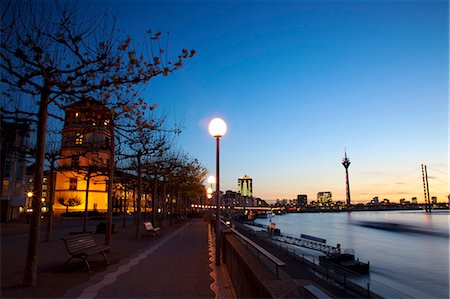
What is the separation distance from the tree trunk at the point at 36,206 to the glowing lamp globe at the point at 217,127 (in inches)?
185

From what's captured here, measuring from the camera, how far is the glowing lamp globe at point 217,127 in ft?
33.8

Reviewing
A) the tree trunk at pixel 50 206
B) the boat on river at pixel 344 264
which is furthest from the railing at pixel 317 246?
the tree trunk at pixel 50 206

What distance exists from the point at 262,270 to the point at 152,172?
22.6m

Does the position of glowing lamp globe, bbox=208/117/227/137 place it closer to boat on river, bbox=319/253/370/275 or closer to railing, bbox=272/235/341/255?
boat on river, bbox=319/253/370/275

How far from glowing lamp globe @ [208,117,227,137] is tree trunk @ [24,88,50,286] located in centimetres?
471

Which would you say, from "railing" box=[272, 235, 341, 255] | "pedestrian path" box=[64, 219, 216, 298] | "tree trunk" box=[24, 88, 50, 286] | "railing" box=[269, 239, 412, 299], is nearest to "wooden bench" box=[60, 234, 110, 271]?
"pedestrian path" box=[64, 219, 216, 298]

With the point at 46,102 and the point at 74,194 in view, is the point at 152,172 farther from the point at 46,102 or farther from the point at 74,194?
the point at 74,194

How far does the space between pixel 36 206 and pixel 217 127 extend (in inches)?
216

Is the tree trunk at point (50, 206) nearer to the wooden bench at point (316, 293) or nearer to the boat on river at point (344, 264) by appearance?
the wooden bench at point (316, 293)

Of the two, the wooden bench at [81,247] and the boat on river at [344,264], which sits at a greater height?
the wooden bench at [81,247]

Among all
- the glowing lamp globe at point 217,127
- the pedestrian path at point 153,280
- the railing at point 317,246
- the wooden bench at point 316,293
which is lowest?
the railing at point 317,246

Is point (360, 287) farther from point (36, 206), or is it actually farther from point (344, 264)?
point (36, 206)

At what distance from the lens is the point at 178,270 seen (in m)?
9.70

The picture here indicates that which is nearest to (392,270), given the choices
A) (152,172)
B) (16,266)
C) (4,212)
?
(152,172)
